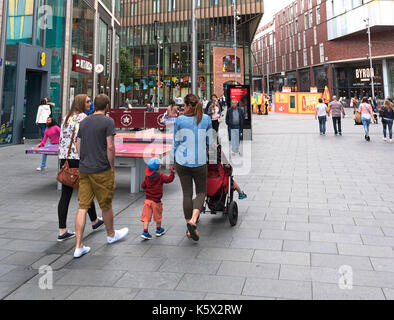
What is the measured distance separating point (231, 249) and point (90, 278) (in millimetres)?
1664

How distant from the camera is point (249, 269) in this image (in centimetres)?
372

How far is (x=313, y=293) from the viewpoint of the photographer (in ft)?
10.4

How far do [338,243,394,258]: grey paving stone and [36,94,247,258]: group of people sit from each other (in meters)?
1.77

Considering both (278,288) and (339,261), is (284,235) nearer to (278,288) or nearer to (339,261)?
(339,261)

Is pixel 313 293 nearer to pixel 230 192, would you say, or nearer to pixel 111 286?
pixel 111 286

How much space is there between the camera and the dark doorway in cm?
1650

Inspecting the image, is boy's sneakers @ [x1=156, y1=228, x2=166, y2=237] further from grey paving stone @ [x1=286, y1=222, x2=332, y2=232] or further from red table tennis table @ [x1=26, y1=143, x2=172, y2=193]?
red table tennis table @ [x1=26, y1=143, x2=172, y2=193]

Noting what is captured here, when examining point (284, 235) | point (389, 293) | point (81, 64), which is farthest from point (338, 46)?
point (389, 293)

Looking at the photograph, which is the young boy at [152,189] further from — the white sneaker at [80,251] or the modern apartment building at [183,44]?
the modern apartment building at [183,44]

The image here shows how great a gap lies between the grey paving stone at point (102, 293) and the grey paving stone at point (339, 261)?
1.96m

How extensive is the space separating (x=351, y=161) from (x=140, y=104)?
53.8m

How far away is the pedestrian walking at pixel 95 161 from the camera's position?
4148 mm
